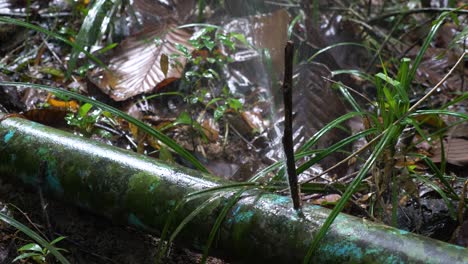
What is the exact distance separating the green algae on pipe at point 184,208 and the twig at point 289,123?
0.07 m

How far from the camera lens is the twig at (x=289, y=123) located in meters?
0.96

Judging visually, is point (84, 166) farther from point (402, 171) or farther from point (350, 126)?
point (350, 126)

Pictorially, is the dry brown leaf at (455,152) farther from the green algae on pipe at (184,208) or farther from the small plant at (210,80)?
the green algae on pipe at (184,208)

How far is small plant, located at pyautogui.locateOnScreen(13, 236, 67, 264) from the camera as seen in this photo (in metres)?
1.38

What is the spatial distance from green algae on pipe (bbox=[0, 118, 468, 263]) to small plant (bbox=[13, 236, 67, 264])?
0.16m

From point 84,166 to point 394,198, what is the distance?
32.0 inches

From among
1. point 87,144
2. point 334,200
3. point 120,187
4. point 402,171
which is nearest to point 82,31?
point 87,144

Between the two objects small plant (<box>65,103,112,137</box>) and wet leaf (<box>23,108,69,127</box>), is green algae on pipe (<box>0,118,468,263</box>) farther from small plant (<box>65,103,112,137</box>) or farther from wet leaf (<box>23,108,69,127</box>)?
wet leaf (<box>23,108,69,127</box>)

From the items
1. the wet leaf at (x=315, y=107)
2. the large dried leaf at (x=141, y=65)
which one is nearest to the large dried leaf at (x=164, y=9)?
the large dried leaf at (x=141, y=65)

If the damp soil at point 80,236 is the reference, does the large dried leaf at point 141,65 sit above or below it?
above

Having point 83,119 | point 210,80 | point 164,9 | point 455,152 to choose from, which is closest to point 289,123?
point 83,119

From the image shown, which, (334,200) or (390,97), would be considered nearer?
(390,97)

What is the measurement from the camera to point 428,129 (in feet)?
7.70

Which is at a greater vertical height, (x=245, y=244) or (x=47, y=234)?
(x=245, y=244)
